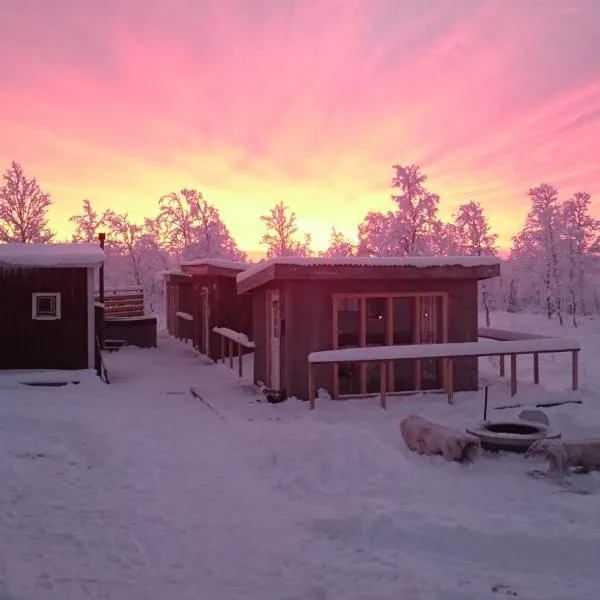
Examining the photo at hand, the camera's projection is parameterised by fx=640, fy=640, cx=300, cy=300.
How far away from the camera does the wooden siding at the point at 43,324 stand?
14.2m

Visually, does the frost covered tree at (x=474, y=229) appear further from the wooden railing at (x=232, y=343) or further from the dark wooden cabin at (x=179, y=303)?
the wooden railing at (x=232, y=343)

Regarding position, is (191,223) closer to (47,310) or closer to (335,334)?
(47,310)

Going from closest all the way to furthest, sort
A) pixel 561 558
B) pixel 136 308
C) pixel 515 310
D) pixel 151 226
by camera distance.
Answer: pixel 561 558 → pixel 136 308 → pixel 151 226 → pixel 515 310

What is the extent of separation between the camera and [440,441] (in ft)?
25.2

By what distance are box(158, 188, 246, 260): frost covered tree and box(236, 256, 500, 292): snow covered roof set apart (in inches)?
1201

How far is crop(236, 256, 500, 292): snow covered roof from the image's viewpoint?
11.4 metres

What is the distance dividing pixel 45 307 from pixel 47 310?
80mm

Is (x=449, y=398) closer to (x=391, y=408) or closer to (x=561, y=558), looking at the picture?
(x=391, y=408)

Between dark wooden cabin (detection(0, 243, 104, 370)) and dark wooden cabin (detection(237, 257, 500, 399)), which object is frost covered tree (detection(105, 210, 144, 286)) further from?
dark wooden cabin (detection(237, 257, 500, 399))

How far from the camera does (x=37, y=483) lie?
659 centimetres

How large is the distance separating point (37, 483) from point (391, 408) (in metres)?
6.12

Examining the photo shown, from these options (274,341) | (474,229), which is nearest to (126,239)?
(474,229)

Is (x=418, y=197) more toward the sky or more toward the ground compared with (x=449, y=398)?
more toward the sky

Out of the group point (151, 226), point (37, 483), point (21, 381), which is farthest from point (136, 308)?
point (151, 226)
